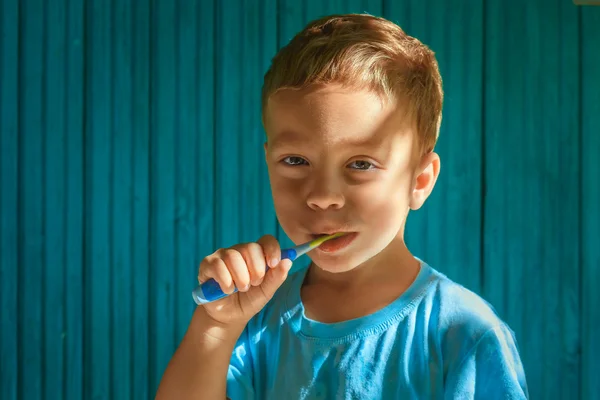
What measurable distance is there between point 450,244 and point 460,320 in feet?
3.33

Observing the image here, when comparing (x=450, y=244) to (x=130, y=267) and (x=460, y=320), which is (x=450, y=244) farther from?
(x=460, y=320)

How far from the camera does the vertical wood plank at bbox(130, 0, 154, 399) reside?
1959 millimetres

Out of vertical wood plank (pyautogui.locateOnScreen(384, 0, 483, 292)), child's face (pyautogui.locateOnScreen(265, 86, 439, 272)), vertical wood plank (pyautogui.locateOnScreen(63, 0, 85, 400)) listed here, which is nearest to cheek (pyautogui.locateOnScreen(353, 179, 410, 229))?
child's face (pyautogui.locateOnScreen(265, 86, 439, 272))

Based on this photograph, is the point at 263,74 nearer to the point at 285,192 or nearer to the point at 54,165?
the point at 54,165

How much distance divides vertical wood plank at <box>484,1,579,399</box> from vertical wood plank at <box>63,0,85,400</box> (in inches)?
43.3

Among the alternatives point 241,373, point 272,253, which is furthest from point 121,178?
point 272,253

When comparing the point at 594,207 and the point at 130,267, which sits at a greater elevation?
the point at 594,207

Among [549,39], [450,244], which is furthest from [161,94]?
[549,39]

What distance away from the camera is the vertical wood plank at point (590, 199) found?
1977mm

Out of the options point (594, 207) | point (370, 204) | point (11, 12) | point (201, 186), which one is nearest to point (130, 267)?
point (201, 186)

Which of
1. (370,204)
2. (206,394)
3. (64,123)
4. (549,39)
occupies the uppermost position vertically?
(549,39)

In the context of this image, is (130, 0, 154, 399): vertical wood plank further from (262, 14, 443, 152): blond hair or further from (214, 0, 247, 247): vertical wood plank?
(262, 14, 443, 152): blond hair

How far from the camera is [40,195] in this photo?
196cm

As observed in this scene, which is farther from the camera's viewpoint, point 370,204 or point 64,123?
point 64,123
